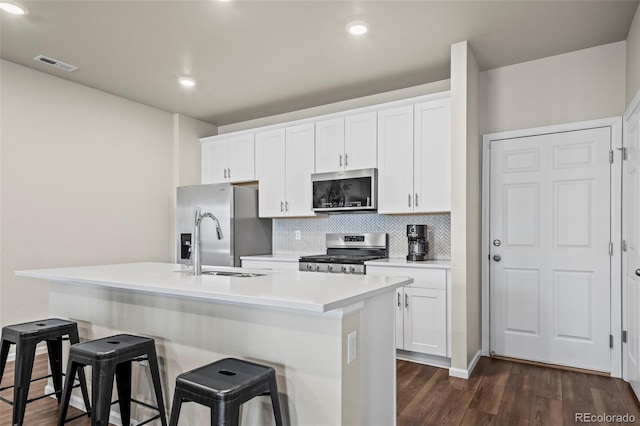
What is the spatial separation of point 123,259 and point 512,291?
13.3 feet

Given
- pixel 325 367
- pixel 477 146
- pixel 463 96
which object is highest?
pixel 463 96

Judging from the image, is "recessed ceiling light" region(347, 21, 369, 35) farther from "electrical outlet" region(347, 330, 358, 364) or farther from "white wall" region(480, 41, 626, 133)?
"electrical outlet" region(347, 330, 358, 364)

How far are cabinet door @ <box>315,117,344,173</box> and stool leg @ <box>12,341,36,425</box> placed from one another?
9.66 ft

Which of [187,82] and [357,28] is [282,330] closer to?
[357,28]

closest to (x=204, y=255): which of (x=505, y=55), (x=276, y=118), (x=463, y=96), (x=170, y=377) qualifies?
(x=276, y=118)

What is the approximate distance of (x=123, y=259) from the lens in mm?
4500

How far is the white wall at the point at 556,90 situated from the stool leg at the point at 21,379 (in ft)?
12.7

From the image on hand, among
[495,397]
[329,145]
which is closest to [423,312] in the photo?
[495,397]

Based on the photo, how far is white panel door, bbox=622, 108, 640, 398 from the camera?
2689 millimetres

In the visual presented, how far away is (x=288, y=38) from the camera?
3143 mm

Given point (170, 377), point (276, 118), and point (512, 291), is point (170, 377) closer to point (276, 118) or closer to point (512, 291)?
point (512, 291)

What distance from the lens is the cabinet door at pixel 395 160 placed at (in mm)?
3771

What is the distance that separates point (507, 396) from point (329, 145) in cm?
277

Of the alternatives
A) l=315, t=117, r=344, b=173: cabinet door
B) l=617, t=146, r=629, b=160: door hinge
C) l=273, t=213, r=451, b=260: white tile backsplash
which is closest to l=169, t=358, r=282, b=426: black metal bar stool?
l=273, t=213, r=451, b=260: white tile backsplash
